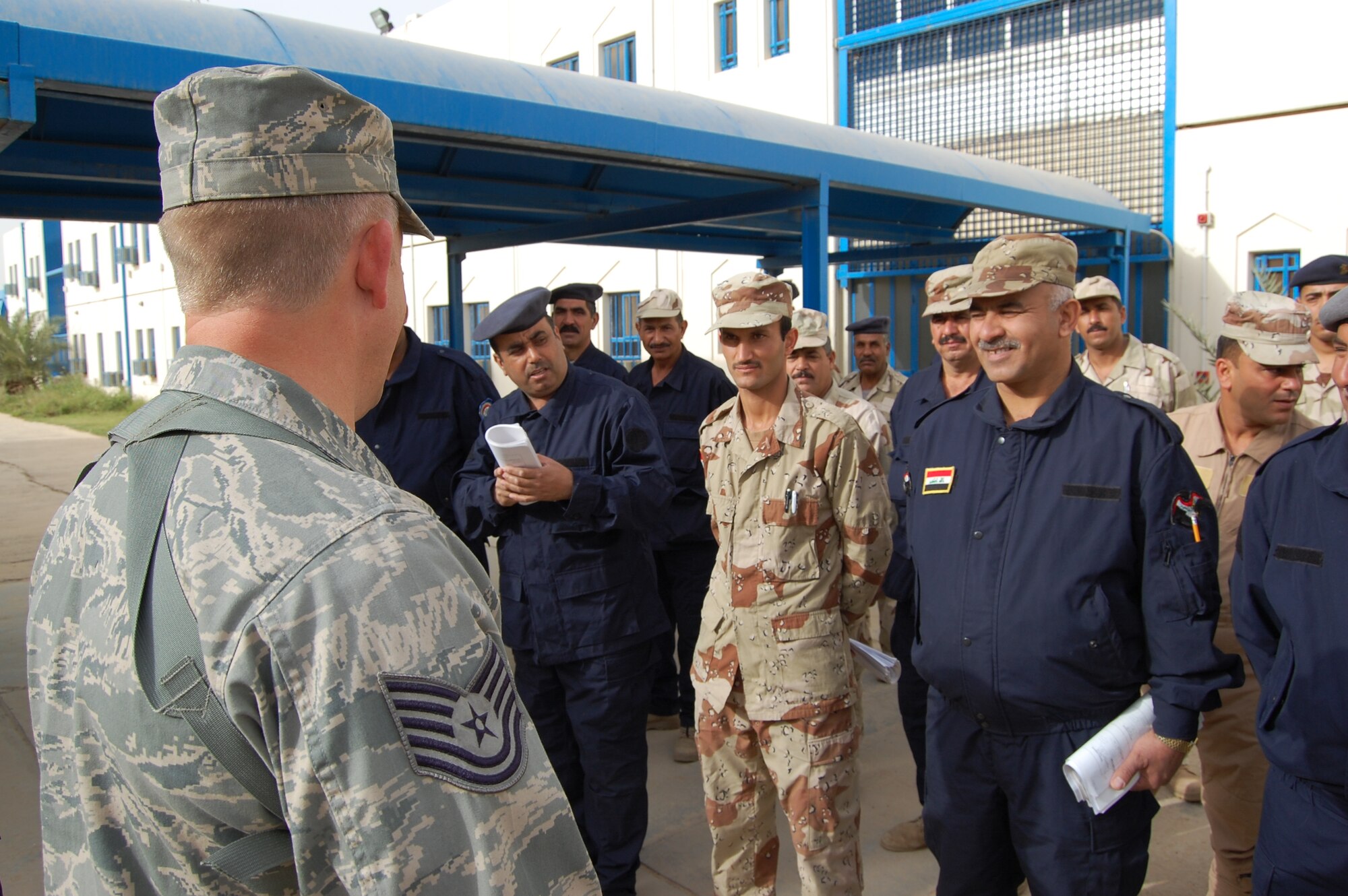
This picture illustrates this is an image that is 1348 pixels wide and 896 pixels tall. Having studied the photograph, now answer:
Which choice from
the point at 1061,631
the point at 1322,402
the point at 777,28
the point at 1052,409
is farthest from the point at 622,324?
the point at 1061,631

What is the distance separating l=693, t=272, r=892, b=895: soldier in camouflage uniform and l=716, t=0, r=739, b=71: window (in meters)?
15.0

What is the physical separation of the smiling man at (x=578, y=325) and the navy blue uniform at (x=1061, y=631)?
349cm

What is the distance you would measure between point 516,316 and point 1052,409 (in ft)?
5.94

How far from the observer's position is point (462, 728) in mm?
832

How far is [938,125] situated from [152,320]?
2369 centimetres

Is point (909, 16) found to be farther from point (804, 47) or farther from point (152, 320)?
point (152, 320)

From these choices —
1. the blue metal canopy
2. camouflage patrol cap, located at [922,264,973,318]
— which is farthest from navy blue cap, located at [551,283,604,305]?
camouflage patrol cap, located at [922,264,973,318]

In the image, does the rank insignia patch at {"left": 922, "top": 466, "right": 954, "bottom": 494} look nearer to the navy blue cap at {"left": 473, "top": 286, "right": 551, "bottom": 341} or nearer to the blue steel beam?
the navy blue cap at {"left": 473, "top": 286, "right": 551, "bottom": 341}

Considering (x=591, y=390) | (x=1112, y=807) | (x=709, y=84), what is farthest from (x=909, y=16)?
(x=1112, y=807)

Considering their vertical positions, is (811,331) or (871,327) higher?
(871,327)

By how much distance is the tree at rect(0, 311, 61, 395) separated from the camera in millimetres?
29641

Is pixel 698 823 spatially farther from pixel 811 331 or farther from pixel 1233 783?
pixel 811 331

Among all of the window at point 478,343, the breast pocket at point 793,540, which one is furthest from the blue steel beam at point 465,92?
the window at point 478,343

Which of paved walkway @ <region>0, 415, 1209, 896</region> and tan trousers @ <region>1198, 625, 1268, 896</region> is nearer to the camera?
tan trousers @ <region>1198, 625, 1268, 896</region>
